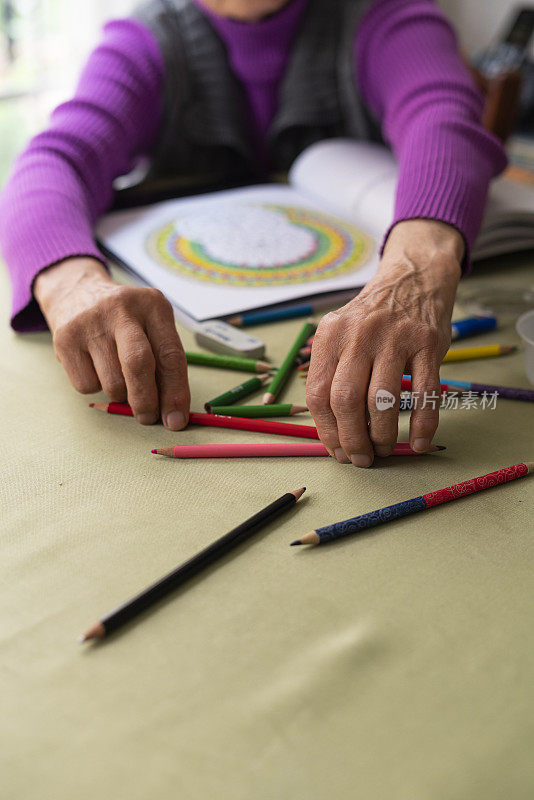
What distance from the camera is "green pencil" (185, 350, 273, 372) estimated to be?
2.22 feet

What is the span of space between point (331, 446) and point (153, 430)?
0.51 ft

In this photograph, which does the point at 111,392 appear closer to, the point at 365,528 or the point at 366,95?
the point at 365,528

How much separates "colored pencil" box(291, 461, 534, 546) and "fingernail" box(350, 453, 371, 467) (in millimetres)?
55

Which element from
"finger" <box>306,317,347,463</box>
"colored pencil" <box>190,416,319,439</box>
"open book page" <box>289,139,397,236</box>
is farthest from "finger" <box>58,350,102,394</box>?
"open book page" <box>289,139,397,236</box>

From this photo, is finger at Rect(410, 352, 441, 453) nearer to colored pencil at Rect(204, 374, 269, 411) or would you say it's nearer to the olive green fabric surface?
the olive green fabric surface

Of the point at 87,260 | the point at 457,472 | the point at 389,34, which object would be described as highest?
the point at 389,34

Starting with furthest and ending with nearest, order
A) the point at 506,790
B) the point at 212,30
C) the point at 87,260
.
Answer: the point at 212,30 < the point at 87,260 < the point at 506,790

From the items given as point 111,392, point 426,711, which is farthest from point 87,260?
point 426,711

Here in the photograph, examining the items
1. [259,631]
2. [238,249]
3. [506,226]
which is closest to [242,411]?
[259,631]

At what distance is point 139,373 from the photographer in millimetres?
591

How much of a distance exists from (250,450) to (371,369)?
0.39 feet

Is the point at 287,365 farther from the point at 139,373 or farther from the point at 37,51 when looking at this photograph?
the point at 37,51

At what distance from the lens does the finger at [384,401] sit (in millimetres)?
536

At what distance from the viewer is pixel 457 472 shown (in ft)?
1.81
